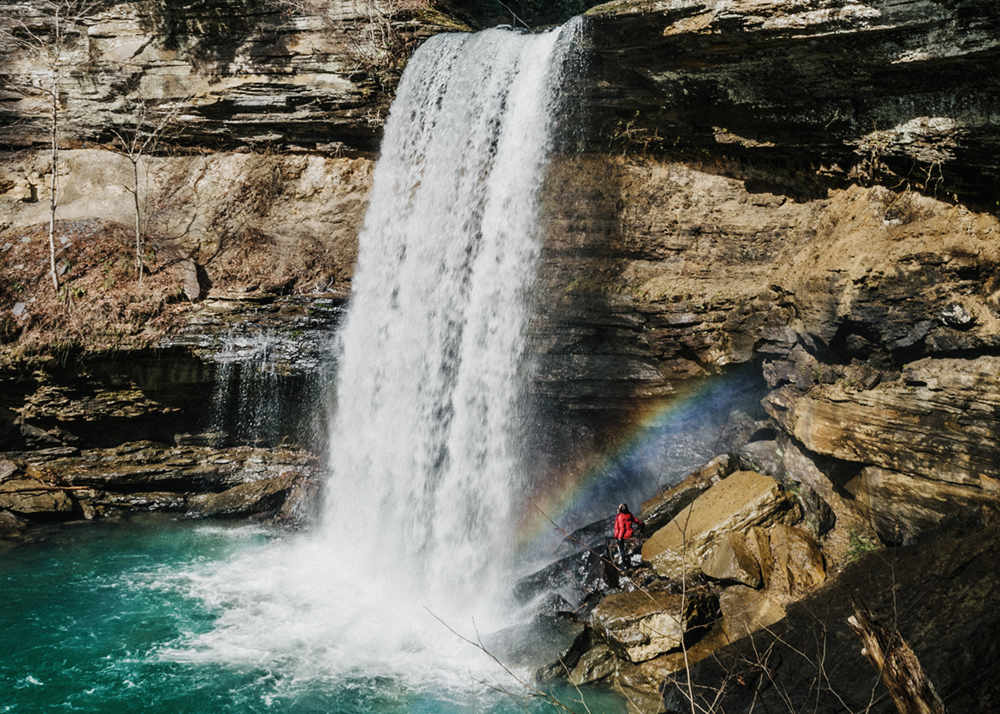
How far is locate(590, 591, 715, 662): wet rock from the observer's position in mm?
6914

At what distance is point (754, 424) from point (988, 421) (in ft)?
12.8

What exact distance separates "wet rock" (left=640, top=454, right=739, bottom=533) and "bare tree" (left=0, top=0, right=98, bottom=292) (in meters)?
14.4

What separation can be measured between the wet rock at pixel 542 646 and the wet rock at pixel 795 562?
2.72 m

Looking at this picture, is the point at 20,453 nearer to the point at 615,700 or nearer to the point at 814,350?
the point at 615,700

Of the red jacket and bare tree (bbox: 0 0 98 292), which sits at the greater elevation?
bare tree (bbox: 0 0 98 292)

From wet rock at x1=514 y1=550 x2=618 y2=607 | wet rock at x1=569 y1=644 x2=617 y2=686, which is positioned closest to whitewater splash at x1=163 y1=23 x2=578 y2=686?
wet rock at x1=514 y1=550 x2=618 y2=607

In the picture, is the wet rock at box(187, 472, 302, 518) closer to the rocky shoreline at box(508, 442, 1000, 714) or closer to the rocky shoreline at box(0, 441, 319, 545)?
the rocky shoreline at box(0, 441, 319, 545)

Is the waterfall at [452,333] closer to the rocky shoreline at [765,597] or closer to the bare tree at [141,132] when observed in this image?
the rocky shoreline at [765,597]

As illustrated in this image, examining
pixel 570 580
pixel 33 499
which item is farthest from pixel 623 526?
pixel 33 499

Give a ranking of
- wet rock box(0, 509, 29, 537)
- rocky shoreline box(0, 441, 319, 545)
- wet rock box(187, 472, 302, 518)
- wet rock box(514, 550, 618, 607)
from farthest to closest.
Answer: wet rock box(187, 472, 302, 518) → rocky shoreline box(0, 441, 319, 545) → wet rock box(0, 509, 29, 537) → wet rock box(514, 550, 618, 607)

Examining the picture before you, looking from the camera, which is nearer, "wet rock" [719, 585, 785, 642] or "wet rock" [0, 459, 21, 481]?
"wet rock" [719, 585, 785, 642]

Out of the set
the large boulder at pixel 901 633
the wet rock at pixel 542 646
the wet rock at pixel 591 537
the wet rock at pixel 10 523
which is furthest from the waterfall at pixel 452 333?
the wet rock at pixel 10 523

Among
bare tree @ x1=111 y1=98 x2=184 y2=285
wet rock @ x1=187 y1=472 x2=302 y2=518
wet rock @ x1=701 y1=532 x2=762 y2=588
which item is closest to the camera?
wet rock @ x1=701 y1=532 x2=762 y2=588

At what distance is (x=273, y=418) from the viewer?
1197 cm
